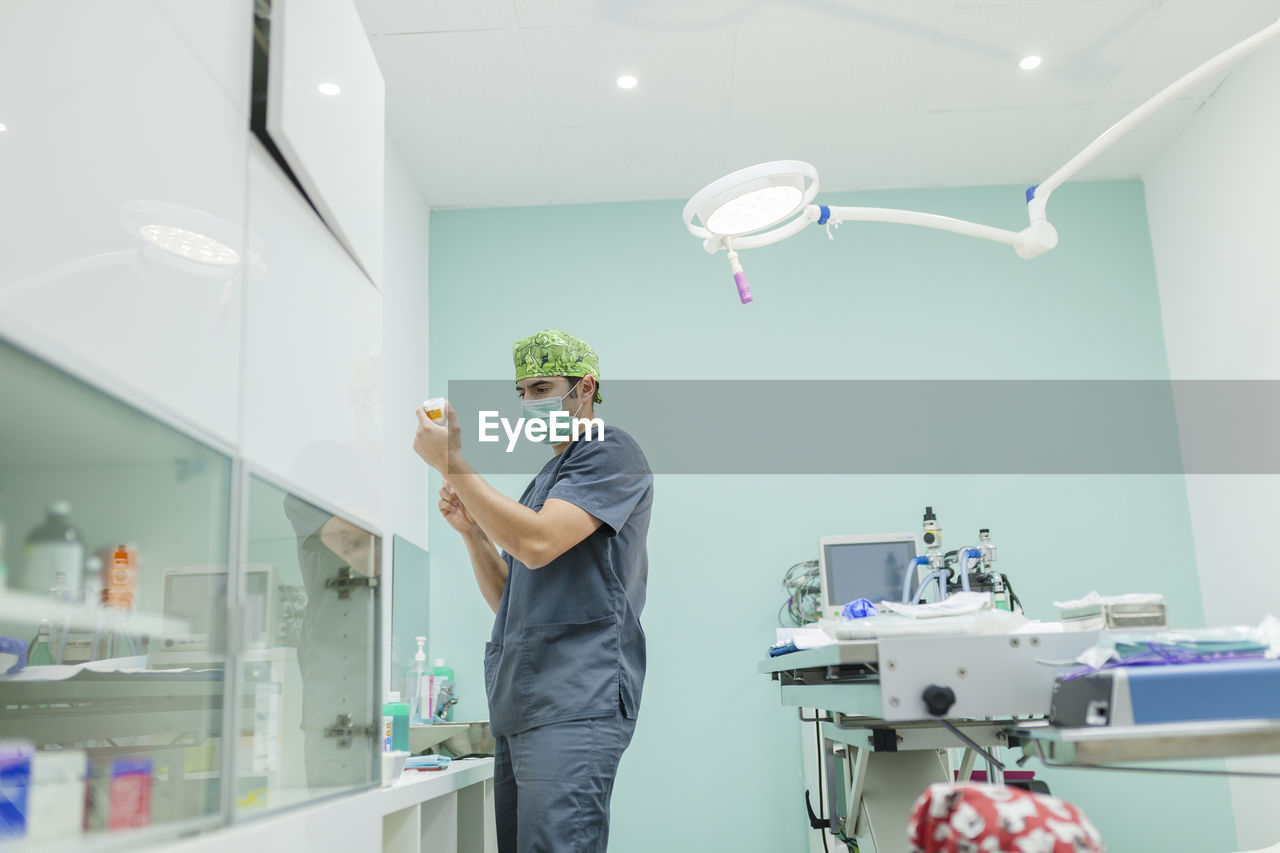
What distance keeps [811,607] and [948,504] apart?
0.72m

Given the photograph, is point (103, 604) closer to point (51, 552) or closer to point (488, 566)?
point (51, 552)

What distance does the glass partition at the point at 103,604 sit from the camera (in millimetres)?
987

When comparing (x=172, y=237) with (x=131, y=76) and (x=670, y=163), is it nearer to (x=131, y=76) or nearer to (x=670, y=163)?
(x=131, y=76)

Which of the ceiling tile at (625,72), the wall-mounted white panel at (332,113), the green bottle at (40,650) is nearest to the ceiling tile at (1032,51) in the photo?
the ceiling tile at (625,72)

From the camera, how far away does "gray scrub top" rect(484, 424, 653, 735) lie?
1.91m

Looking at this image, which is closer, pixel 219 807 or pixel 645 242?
pixel 219 807

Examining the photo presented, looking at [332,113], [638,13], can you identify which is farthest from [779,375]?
[332,113]

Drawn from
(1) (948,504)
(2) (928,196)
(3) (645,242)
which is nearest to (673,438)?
(3) (645,242)

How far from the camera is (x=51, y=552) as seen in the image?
108 cm

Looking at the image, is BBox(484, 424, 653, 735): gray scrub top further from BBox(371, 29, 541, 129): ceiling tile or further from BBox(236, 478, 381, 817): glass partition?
BBox(371, 29, 541, 129): ceiling tile

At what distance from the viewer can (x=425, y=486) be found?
154 inches

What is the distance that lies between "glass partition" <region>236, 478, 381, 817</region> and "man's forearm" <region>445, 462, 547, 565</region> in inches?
8.1

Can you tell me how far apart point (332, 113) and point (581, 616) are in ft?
3.39
